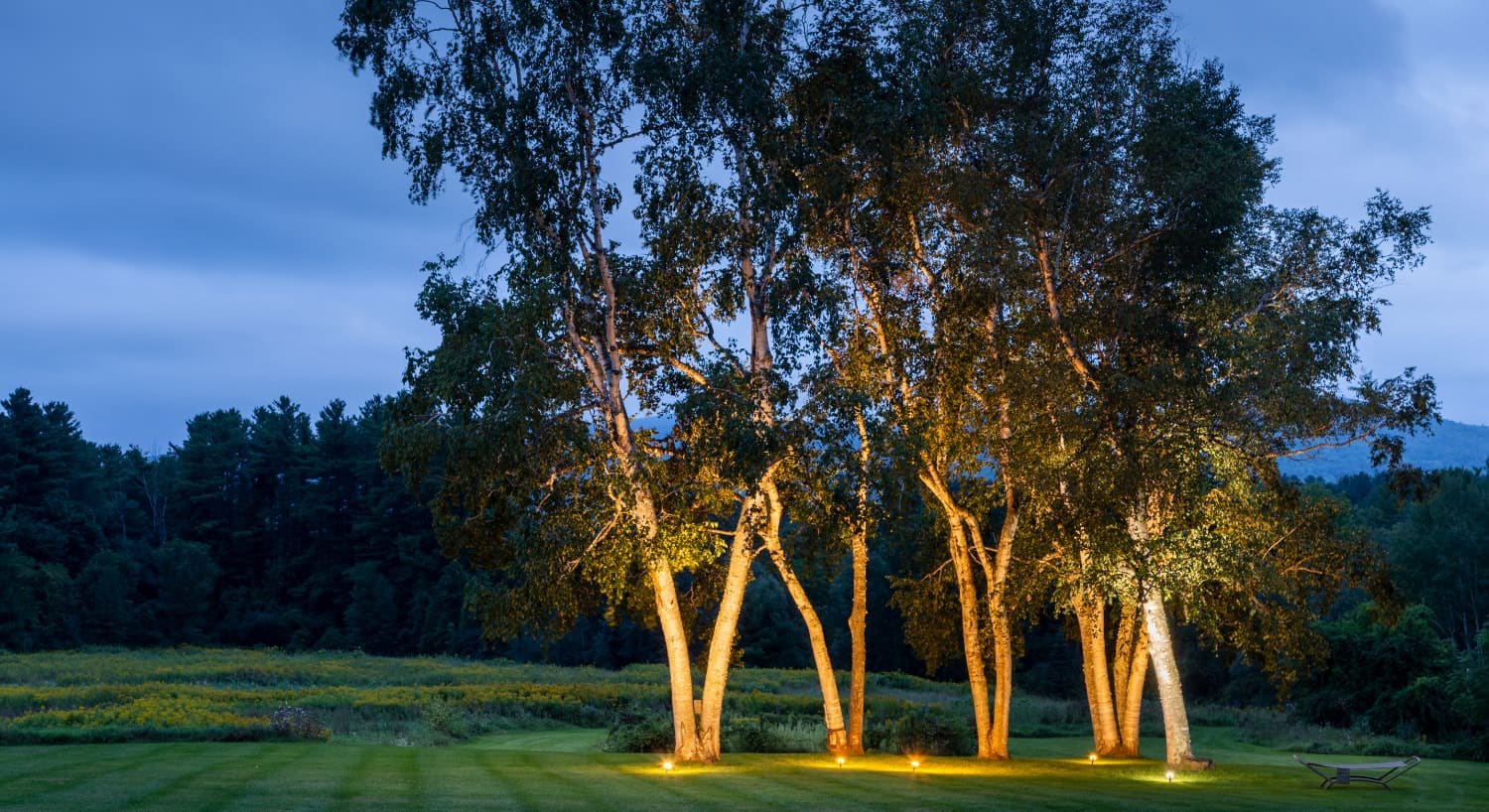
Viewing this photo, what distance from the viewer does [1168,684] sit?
21.0 meters

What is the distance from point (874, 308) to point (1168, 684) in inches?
351

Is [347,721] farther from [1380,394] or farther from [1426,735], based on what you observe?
[1426,735]

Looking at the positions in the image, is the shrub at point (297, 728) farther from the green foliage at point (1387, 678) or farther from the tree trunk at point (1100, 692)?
the green foliage at point (1387, 678)

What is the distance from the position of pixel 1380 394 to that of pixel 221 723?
2310 cm

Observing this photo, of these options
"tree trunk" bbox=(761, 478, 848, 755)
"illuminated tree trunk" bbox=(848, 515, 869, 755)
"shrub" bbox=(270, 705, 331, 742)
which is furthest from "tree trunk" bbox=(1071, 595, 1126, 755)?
"shrub" bbox=(270, 705, 331, 742)

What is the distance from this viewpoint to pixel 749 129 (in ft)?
68.7

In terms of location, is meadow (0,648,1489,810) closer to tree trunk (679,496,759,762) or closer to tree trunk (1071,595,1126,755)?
tree trunk (679,496,759,762)

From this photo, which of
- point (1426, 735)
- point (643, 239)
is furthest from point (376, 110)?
point (1426, 735)

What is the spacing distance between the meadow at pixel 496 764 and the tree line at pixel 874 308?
2.69 m

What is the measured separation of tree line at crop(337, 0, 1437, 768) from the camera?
1988cm

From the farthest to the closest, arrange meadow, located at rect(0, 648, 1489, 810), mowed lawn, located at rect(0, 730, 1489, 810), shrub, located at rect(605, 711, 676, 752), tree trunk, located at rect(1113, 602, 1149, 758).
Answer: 1. shrub, located at rect(605, 711, 676, 752)
2. tree trunk, located at rect(1113, 602, 1149, 758)
3. meadow, located at rect(0, 648, 1489, 810)
4. mowed lawn, located at rect(0, 730, 1489, 810)

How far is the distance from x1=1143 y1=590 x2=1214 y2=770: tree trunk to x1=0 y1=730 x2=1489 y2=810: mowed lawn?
517mm

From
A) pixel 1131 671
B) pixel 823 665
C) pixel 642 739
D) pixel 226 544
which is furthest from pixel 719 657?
pixel 226 544

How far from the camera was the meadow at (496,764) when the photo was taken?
1448 centimetres
